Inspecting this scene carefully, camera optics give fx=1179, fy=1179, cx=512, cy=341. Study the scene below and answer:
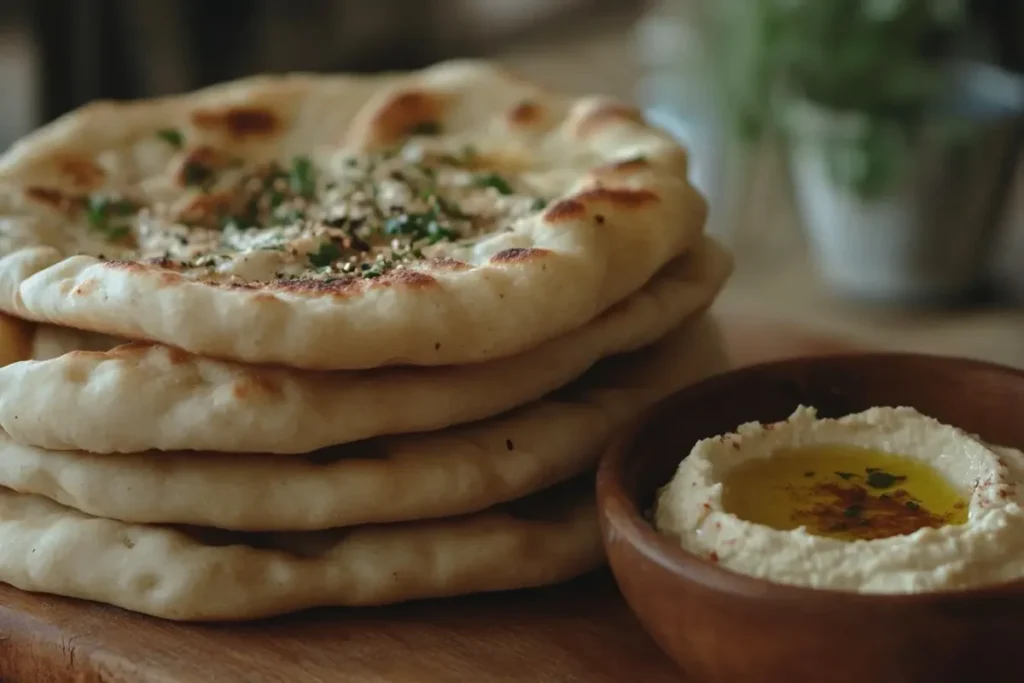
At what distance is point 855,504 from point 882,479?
8 cm

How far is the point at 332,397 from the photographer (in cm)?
125

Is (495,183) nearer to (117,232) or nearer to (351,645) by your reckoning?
(117,232)

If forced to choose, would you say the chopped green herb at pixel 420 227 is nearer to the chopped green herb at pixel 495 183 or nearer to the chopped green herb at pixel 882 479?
the chopped green herb at pixel 495 183

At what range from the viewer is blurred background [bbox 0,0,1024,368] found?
344 centimetres

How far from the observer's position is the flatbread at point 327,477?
4.11 ft

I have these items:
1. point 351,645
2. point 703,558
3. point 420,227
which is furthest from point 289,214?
point 703,558

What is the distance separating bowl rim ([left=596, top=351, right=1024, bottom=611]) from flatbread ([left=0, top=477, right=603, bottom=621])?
0.49 ft

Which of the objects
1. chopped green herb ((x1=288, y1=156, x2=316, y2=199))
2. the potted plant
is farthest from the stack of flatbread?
Result: the potted plant

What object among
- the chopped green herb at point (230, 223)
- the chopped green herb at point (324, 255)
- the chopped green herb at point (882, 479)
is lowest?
the chopped green herb at point (882, 479)

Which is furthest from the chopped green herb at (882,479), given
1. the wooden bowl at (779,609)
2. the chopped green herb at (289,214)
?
the chopped green herb at (289,214)

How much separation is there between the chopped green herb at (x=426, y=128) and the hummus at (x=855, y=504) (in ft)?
3.00

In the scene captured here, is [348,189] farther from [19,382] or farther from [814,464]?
[814,464]

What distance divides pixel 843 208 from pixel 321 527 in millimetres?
2722

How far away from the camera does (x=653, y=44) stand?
4395mm
